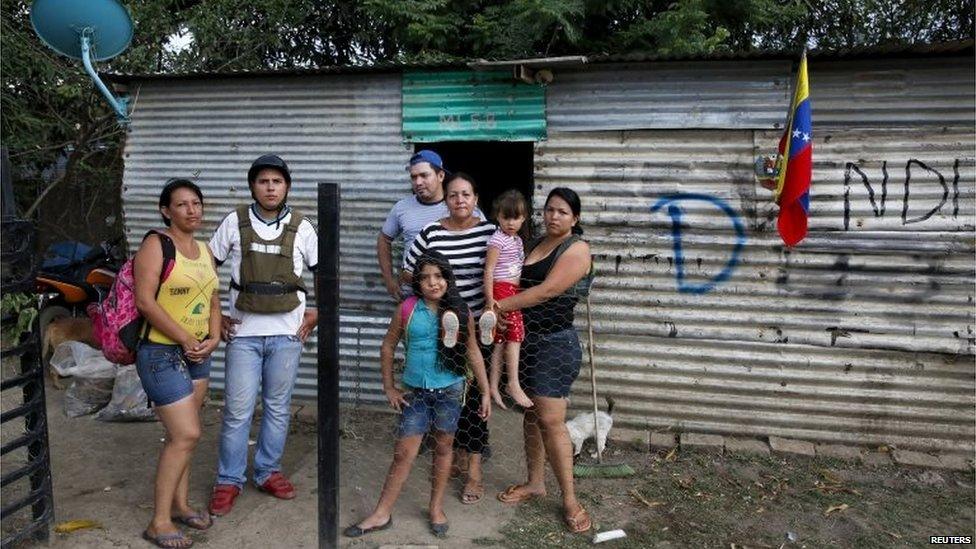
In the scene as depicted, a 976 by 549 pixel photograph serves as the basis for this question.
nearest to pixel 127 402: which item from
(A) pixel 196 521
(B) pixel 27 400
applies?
(B) pixel 27 400

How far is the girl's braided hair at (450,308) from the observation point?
304cm

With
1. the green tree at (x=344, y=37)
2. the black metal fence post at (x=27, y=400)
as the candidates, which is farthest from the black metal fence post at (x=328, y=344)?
the green tree at (x=344, y=37)

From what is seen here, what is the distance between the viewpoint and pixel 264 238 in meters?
3.26

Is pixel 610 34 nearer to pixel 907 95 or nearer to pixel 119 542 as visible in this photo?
pixel 907 95

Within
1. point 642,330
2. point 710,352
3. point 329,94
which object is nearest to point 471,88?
point 329,94

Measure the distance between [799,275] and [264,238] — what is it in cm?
321

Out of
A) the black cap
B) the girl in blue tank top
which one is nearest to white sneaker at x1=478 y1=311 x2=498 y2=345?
the girl in blue tank top

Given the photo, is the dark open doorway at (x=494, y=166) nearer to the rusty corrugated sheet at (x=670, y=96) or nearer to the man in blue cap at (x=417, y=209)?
the rusty corrugated sheet at (x=670, y=96)

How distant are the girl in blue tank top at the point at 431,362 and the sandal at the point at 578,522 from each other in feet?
2.28

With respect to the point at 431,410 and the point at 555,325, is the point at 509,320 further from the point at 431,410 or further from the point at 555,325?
the point at 431,410

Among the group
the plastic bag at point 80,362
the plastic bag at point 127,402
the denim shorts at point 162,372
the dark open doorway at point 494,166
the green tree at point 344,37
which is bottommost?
the plastic bag at point 127,402

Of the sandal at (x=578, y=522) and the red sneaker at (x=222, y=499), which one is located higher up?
the red sneaker at (x=222, y=499)

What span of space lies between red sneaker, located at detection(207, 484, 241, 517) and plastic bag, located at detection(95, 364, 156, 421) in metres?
1.72

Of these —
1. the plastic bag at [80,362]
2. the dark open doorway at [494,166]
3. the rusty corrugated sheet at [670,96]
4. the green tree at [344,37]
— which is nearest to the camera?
the rusty corrugated sheet at [670,96]
